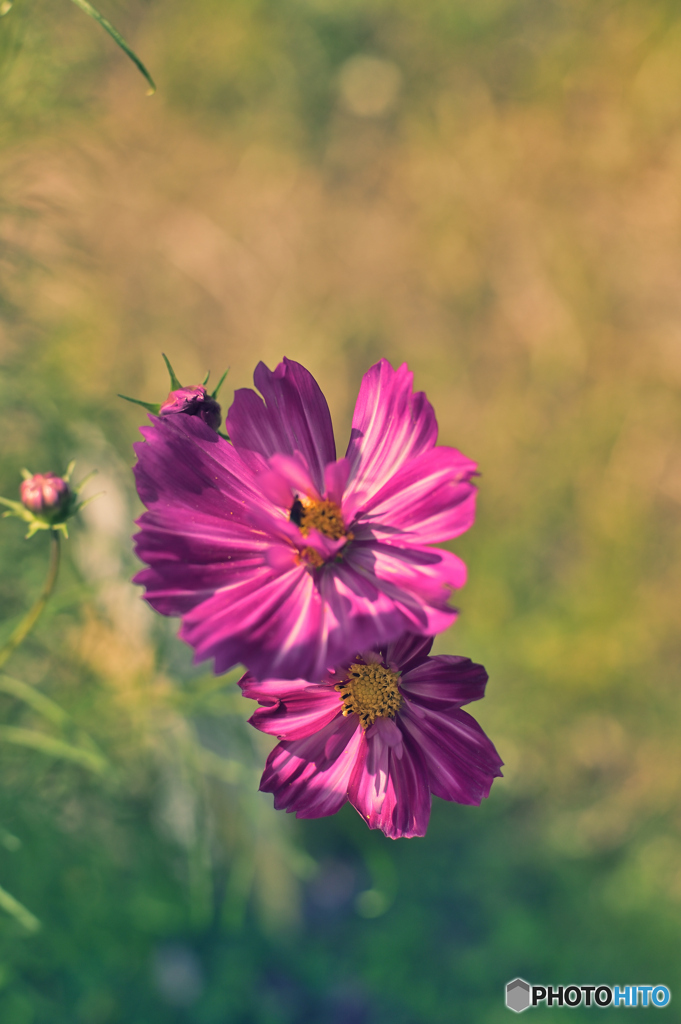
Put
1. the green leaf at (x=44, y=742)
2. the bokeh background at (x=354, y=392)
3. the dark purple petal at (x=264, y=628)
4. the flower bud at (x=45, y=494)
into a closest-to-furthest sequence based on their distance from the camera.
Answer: the dark purple petal at (x=264, y=628) < the flower bud at (x=45, y=494) < the green leaf at (x=44, y=742) < the bokeh background at (x=354, y=392)

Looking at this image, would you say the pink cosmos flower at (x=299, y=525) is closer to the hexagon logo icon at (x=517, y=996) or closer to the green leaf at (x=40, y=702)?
the green leaf at (x=40, y=702)

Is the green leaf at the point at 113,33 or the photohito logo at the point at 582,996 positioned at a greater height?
the green leaf at the point at 113,33

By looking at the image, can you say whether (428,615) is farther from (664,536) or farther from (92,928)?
(664,536)

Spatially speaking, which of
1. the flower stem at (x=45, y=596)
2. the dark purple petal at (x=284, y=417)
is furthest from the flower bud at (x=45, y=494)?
the dark purple petal at (x=284, y=417)

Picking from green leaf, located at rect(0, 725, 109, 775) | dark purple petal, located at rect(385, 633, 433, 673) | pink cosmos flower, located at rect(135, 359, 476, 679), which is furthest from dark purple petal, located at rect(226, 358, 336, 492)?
green leaf, located at rect(0, 725, 109, 775)

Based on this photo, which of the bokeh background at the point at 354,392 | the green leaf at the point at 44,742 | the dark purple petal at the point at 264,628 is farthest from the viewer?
the bokeh background at the point at 354,392

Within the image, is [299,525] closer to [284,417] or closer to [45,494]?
[284,417]

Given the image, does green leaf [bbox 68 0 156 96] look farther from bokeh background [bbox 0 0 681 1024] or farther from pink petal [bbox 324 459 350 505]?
bokeh background [bbox 0 0 681 1024]

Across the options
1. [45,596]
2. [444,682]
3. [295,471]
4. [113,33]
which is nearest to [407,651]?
[444,682]
